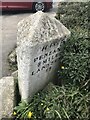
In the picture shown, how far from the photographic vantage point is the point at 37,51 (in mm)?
3975

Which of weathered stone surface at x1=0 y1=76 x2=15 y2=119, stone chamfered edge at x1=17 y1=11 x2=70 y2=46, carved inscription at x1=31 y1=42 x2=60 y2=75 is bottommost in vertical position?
weathered stone surface at x1=0 y1=76 x2=15 y2=119

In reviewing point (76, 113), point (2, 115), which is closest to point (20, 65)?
point (2, 115)

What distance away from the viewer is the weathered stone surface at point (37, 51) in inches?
155

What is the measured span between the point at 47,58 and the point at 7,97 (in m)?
0.78

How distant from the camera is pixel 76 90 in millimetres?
4191

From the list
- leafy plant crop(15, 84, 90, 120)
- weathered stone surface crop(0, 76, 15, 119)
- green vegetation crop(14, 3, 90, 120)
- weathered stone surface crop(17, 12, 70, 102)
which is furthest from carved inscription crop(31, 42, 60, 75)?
weathered stone surface crop(0, 76, 15, 119)

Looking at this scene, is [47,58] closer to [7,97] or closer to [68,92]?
[68,92]

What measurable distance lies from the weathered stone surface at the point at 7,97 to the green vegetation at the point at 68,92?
110 mm

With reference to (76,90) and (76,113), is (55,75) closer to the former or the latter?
(76,90)

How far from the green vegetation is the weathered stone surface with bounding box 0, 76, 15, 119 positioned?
0.36 ft

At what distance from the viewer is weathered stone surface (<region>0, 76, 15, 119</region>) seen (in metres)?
4.16

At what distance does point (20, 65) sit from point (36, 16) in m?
0.68

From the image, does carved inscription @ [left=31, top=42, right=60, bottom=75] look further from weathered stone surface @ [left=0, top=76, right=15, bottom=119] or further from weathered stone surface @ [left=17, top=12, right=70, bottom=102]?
weathered stone surface @ [left=0, top=76, right=15, bottom=119]

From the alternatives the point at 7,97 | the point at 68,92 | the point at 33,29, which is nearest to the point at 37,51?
the point at 33,29
